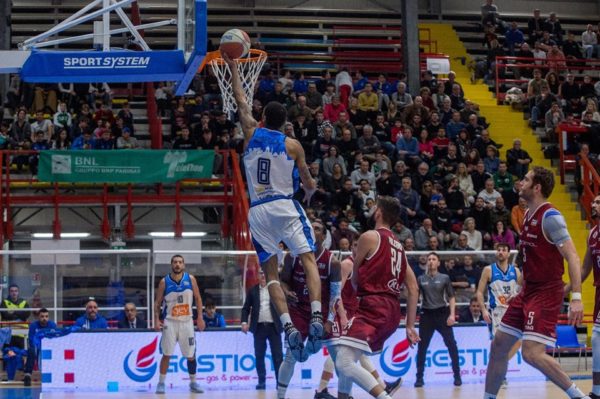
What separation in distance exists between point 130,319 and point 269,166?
9436mm

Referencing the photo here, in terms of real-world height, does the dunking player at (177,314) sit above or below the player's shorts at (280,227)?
below

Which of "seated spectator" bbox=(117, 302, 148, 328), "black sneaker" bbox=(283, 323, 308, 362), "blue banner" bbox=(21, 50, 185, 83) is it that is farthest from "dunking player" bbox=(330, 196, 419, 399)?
"seated spectator" bbox=(117, 302, 148, 328)

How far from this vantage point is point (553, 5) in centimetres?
3738

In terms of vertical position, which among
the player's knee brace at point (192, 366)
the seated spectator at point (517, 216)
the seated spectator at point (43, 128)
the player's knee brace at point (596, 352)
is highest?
the seated spectator at point (43, 128)

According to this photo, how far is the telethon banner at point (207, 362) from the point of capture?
684 inches

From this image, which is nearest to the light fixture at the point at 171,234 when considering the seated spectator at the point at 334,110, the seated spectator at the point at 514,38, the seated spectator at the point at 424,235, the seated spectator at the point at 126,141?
the seated spectator at the point at 126,141

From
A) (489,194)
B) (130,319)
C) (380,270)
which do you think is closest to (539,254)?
(380,270)

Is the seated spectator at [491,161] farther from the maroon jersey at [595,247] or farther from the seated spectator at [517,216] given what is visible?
the maroon jersey at [595,247]

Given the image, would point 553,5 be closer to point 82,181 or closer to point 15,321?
point 82,181

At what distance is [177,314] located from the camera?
17.0 metres

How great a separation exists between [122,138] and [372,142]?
5.81m

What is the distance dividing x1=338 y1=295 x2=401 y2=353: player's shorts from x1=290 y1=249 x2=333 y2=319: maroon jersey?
1176mm

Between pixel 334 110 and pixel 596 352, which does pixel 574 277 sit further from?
pixel 334 110

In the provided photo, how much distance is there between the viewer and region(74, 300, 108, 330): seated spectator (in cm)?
1841
